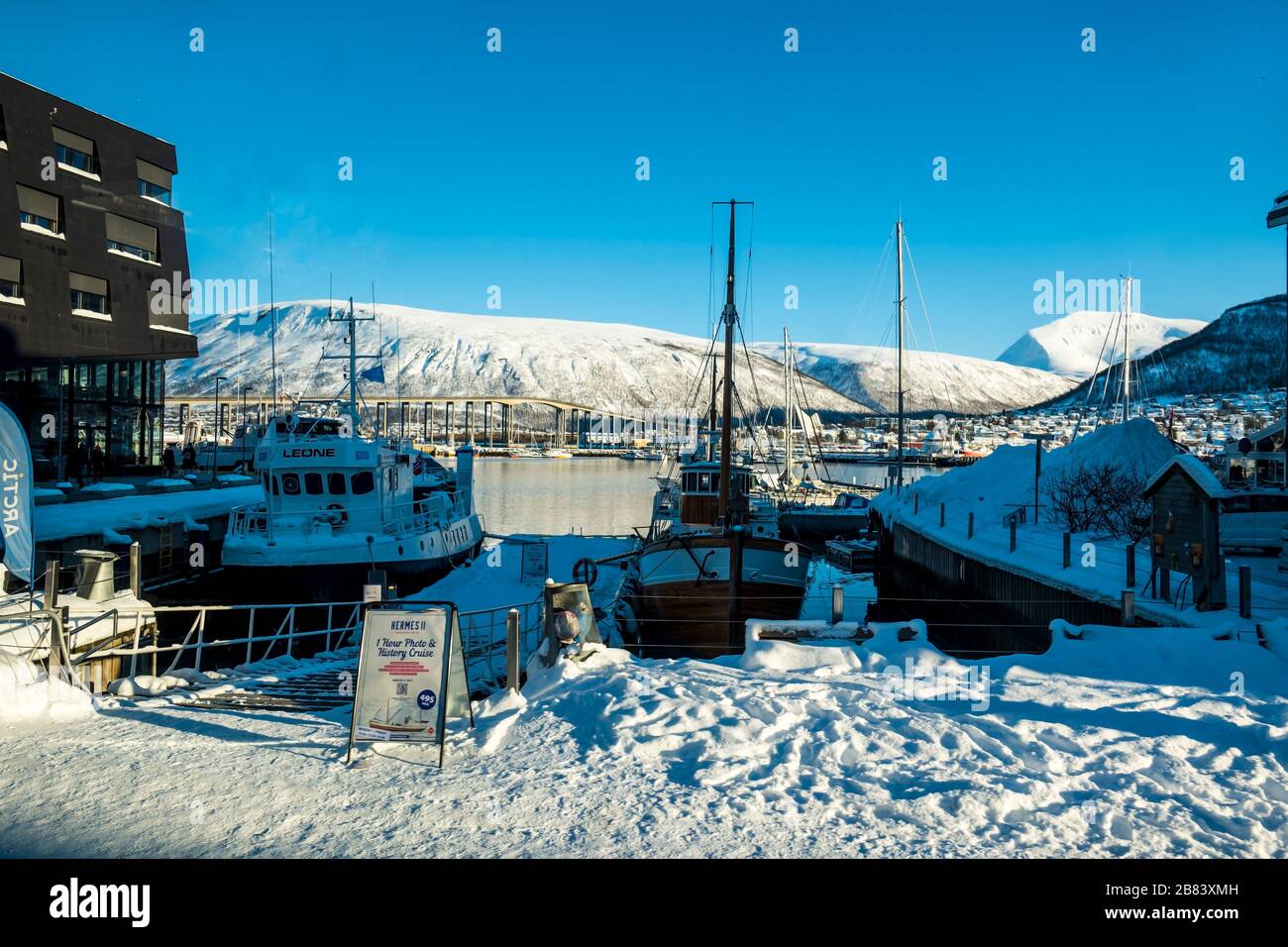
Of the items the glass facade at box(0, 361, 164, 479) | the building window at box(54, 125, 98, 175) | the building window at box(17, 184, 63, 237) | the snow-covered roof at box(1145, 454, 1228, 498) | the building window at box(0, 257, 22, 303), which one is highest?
the building window at box(54, 125, 98, 175)

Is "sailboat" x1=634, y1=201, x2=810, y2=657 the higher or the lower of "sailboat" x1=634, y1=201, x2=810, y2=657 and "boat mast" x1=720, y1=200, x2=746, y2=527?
the lower

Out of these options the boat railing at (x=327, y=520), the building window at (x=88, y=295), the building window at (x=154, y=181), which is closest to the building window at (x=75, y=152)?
the building window at (x=154, y=181)

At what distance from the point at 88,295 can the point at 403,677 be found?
37.5m

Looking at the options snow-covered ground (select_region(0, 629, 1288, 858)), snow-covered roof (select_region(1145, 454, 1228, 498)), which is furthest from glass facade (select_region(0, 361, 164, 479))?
snow-covered roof (select_region(1145, 454, 1228, 498))

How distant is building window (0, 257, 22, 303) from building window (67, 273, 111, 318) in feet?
7.50

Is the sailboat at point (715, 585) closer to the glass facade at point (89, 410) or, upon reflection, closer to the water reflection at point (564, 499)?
the water reflection at point (564, 499)

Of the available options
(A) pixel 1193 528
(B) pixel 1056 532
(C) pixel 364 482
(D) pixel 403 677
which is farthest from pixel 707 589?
(B) pixel 1056 532

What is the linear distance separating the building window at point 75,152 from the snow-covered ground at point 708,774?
3609 cm

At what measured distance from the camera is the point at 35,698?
934 centimetres

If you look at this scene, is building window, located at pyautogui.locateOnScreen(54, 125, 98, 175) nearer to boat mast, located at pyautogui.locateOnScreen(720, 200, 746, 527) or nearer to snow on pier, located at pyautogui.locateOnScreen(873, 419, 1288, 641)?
boat mast, located at pyautogui.locateOnScreen(720, 200, 746, 527)

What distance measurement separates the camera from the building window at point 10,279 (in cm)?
3378

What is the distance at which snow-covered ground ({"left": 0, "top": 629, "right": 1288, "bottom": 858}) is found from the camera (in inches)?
249
